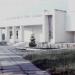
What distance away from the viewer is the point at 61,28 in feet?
138

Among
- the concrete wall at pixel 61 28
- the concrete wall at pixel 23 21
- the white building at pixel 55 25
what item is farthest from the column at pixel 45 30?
the concrete wall at pixel 23 21

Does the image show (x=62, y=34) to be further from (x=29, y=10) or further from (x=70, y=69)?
(x=70, y=69)

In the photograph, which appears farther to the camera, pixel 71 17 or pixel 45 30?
pixel 45 30

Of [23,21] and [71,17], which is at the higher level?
[71,17]

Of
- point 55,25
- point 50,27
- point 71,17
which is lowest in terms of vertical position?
point 50,27

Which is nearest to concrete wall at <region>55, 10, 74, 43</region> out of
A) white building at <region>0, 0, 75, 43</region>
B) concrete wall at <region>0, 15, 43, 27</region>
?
white building at <region>0, 0, 75, 43</region>

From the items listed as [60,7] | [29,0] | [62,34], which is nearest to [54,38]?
[62,34]

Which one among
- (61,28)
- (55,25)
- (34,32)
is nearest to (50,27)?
(55,25)

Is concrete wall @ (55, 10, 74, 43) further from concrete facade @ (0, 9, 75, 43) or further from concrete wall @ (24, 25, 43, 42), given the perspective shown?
concrete wall @ (24, 25, 43, 42)

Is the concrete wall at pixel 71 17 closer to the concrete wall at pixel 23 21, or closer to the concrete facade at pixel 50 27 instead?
the concrete facade at pixel 50 27

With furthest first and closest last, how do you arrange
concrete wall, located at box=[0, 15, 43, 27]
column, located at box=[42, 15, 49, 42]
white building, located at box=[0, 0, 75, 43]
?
concrete wall, located at box=[0, 15, 43, 27], column, located at box=[42, 15, 49, 42], white building, located at box=[0, 0, 75, 43]

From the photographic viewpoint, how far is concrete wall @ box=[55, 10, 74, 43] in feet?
135

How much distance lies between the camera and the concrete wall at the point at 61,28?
41294mm

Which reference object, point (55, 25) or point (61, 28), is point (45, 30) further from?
point (61, 28)
